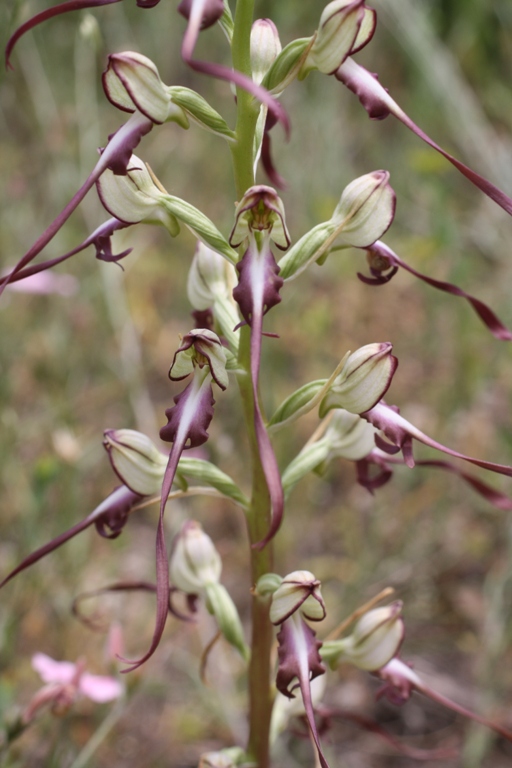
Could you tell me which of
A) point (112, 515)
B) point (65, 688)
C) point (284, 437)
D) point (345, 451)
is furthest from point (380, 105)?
point (284, 437)

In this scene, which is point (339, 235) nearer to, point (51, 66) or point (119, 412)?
point (119, 412)

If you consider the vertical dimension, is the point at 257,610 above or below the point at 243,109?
below

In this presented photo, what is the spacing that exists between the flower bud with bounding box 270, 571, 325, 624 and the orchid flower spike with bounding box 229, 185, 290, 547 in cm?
20

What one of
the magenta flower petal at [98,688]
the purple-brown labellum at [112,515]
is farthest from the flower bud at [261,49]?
the magenta flower petal at [98,688]

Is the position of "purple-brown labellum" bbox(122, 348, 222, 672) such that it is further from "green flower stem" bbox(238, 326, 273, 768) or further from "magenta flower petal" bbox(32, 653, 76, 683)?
"magenta flower petal" bbox(32, 653, 76, 683)

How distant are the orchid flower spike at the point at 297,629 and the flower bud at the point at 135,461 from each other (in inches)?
8.5

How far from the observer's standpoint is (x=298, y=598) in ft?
2.94

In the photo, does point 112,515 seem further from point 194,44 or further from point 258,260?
point 194,44

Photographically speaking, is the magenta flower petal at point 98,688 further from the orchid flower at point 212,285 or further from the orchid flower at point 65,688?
the orchid flower at point 212,285

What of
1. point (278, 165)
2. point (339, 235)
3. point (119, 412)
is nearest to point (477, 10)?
point (278, 165)

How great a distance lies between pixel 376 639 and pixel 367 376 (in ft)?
1.29

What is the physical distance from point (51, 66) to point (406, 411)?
142 inches

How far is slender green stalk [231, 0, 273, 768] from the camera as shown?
84 centimetres

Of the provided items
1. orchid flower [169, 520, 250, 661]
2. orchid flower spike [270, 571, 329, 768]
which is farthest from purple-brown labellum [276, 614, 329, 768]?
orchid flower [169, 520, 250, 661]
